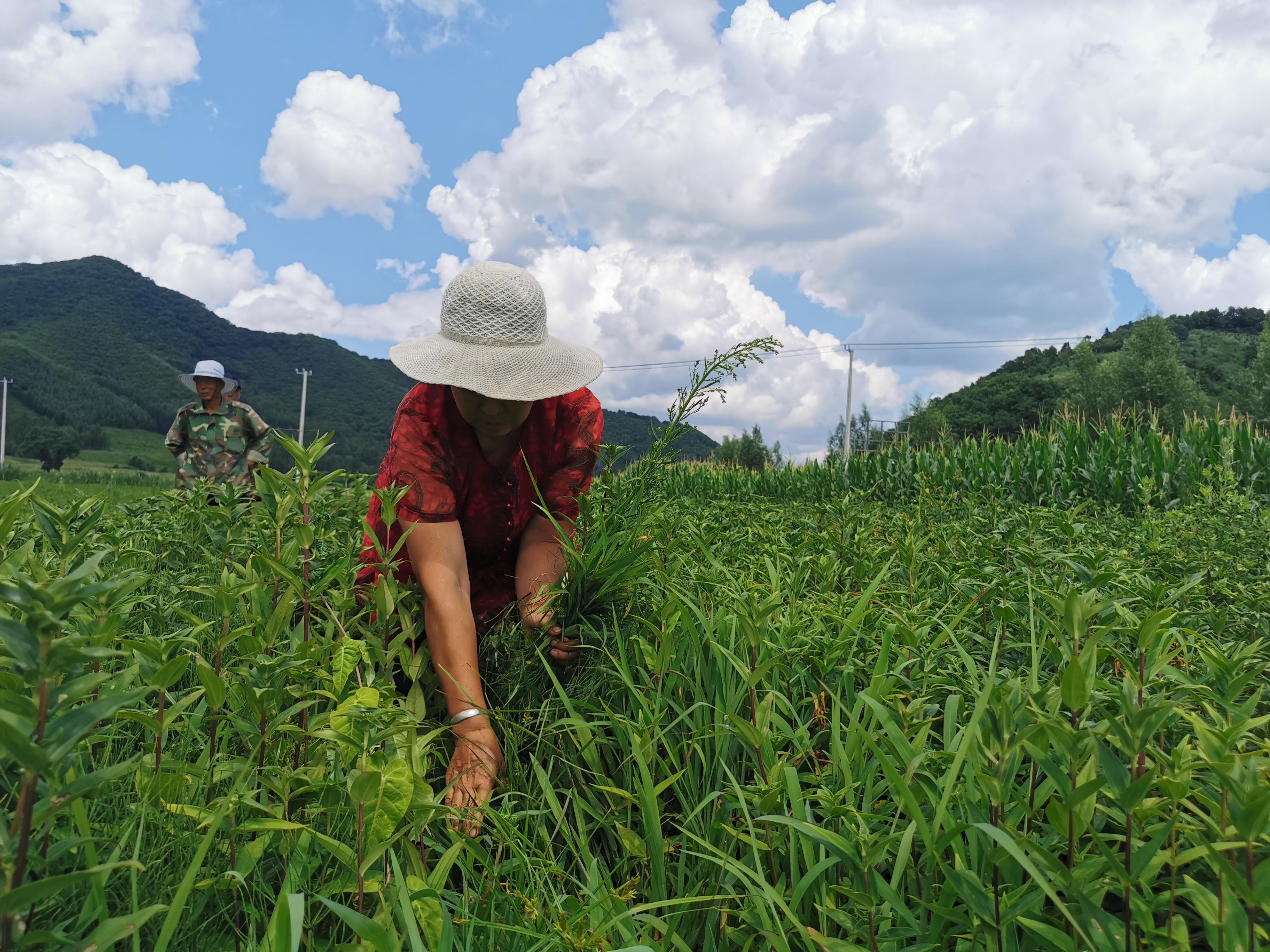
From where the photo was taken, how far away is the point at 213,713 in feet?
4.26

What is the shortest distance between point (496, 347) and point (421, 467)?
439mm

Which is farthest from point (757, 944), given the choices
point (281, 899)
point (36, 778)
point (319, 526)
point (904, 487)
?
point (904, 487)

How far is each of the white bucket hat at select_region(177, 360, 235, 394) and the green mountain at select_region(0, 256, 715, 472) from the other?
41418 millimetres

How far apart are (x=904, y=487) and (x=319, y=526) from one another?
34.8 ft

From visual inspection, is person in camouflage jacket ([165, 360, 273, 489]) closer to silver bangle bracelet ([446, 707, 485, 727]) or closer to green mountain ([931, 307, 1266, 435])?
silver bangle bracelet ([446, 707, 485, 727])

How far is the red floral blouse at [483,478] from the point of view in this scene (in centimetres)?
228

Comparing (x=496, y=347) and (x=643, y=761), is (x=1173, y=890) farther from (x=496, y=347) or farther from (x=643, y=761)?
(x=496, y=347)

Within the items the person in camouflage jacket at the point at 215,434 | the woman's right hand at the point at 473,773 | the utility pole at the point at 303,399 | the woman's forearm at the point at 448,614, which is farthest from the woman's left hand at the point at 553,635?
the person in camouflage jacket at the point at 215,434

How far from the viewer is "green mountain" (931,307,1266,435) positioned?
217 feet

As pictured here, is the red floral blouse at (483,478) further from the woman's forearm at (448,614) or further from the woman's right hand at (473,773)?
the woman's right hand at (473,773)

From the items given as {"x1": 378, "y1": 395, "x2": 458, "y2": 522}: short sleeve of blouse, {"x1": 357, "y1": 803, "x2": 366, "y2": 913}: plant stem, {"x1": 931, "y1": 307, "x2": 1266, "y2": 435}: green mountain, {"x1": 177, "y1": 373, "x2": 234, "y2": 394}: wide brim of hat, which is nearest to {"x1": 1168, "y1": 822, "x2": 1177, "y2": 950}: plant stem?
{"x1": 357, "y1": 803, "x2": 366, "y2": 913}: plant stem

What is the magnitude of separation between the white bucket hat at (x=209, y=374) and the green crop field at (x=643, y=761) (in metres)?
6.00

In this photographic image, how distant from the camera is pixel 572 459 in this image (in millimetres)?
2537

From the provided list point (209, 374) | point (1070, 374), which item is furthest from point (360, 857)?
point (1070, 374)
